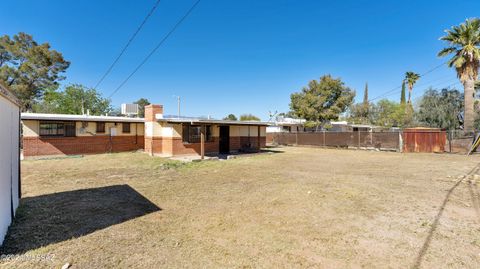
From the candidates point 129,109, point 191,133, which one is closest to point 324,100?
point 191,133

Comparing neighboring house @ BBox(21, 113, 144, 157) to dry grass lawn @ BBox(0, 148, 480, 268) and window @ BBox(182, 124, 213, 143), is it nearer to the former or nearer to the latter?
window @ BBox(182, 124, 213, 143)

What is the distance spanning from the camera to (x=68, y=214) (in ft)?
15.4

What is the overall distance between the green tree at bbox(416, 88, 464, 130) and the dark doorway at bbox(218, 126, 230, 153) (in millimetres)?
24848

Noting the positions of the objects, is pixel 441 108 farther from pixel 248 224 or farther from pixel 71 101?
pixel 71 101

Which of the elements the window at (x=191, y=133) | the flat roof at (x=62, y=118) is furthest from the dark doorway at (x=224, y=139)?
the flat roof at (x=62, y=118)

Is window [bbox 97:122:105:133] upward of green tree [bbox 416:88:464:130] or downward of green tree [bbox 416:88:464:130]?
downward

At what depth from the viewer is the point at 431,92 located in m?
28.6

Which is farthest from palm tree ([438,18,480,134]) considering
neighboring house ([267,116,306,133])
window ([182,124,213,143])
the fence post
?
window ([182,124,213,143])

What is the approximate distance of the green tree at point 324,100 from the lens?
26.7 meters

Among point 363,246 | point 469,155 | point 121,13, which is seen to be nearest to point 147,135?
point 121,13

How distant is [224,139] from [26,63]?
26.6m

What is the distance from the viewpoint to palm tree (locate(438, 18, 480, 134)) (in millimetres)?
18438

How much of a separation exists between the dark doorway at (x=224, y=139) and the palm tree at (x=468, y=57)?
19147mm

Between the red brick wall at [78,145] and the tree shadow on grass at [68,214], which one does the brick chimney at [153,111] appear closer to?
the red brick wall at [78,145]
